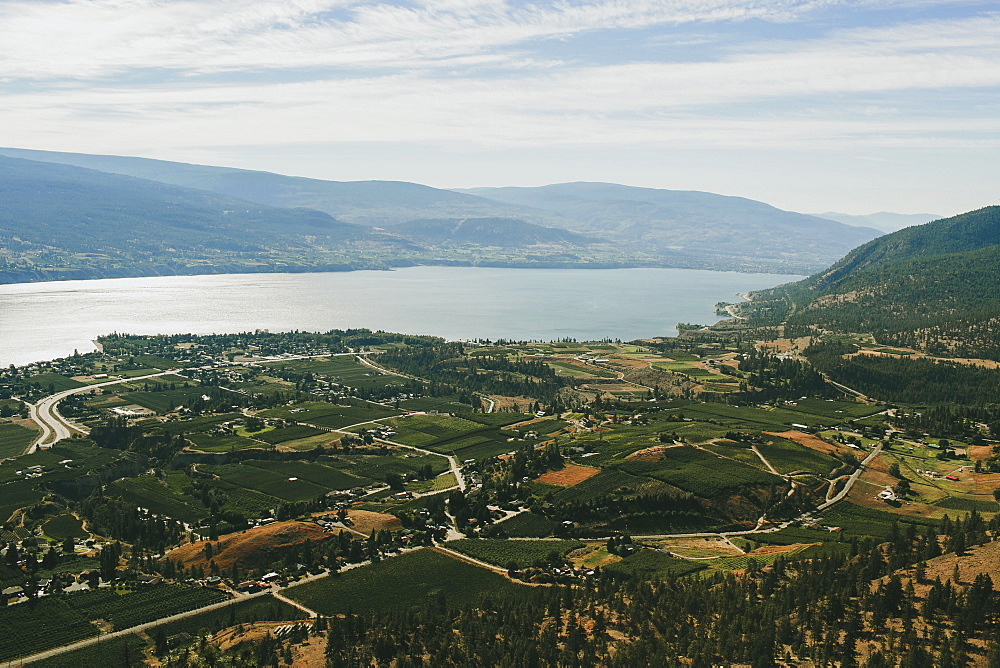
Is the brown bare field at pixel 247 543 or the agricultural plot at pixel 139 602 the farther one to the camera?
the brown bare field at pixel 247 543

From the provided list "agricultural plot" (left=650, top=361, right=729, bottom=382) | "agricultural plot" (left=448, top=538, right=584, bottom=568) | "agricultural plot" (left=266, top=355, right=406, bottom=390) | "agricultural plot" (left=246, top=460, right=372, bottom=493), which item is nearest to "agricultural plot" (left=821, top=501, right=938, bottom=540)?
"agricultural plot" (left=448, top=538, right=584, bottom=568)

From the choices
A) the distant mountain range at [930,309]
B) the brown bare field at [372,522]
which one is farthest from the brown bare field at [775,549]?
the distant mountain range at [930,309]

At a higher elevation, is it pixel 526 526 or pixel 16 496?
pixel 526 526

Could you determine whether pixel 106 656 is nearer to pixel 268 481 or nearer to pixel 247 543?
pixel 247 543

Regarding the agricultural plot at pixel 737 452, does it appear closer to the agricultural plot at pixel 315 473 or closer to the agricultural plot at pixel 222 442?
the agricultural plot at pixel 315 473

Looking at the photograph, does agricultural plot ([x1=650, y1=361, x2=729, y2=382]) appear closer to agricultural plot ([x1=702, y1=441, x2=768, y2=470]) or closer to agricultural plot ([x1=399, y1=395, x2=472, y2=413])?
agricultural plot ([x1=399, y1=395, x2=472, y2=413])

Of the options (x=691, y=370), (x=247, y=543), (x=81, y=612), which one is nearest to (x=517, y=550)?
(x=247, y=543)

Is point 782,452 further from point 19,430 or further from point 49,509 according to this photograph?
point 19,430
